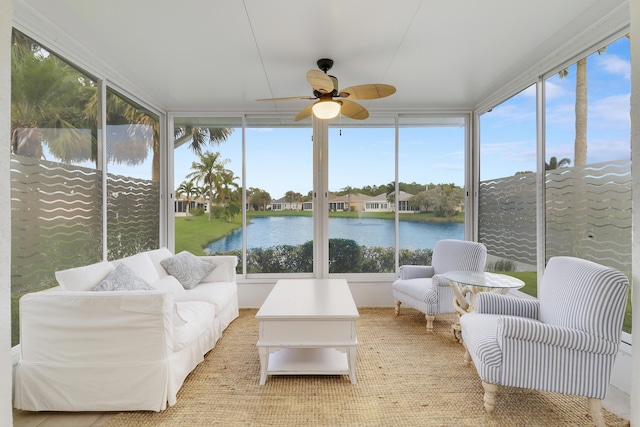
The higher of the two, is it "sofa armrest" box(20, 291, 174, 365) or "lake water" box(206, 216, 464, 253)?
"lake water" box(206, 216, 464, 253)

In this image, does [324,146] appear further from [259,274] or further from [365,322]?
[365,322]

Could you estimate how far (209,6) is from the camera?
7.27 ft

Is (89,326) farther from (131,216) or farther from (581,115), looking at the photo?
(581,115)

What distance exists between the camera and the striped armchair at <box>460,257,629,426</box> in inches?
73.9

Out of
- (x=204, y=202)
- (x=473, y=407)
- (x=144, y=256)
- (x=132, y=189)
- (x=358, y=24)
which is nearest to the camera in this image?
(x=473, y=407)

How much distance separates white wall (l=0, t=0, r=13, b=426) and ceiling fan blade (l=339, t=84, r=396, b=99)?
2067 mm

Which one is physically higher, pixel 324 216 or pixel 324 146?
pixel 324 146

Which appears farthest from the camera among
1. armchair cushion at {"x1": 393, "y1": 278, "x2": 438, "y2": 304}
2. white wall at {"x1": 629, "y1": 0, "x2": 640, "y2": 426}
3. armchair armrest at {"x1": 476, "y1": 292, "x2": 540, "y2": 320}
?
armchair cushion at {"x1": 393, "y1": 278, "x2": 438, "y2": 304}

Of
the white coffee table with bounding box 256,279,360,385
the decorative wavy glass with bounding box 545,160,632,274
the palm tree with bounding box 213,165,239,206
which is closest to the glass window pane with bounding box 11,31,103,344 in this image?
the palm tree with bounding box 213,165,239,206

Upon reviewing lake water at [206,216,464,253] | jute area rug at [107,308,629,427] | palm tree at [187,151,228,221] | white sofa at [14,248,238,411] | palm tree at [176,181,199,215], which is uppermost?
palm tree at [187,151,228,221]

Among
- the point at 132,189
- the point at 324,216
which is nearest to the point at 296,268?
the point at 324,216

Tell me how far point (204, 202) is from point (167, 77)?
1647mm

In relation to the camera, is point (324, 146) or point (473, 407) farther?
point (324, 146)

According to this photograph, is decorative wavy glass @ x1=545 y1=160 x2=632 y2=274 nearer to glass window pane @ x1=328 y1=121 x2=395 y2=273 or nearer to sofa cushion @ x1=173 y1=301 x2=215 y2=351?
glass window pane @ x1=328 y1=121 x2=395 y2=273
